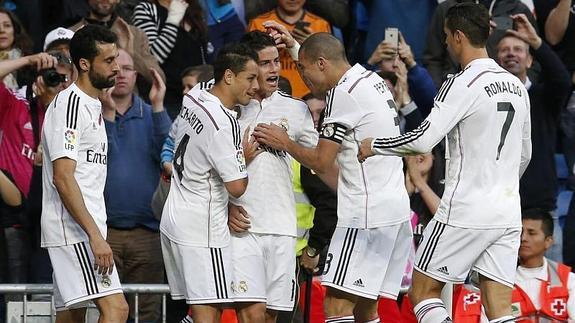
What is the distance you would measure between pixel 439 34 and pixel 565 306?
11.9 feet

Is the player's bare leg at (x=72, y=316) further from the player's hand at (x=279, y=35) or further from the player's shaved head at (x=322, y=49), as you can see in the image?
the player's hand at (x=279, y=35)

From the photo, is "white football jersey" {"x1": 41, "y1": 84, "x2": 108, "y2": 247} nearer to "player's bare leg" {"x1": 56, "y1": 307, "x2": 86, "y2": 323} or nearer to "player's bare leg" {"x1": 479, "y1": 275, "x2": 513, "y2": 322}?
"player's bare leg" {"x1": 56, "y1": 307, "x2": 86, "y2": 323}

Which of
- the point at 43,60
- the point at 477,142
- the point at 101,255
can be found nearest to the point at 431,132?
the point at 477,142

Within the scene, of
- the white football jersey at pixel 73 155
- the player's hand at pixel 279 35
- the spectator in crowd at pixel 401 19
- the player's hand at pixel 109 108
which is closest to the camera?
the white football jersey at pixel 73 155

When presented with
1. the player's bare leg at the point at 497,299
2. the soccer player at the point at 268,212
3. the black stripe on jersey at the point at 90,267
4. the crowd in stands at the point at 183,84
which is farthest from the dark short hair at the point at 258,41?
the player's bare leg at the point at 497,299

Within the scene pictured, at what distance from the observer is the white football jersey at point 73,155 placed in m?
10.2

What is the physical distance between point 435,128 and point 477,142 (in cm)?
32

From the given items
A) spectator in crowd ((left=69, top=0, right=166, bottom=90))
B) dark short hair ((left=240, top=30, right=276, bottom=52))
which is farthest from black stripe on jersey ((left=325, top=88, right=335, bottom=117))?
spectator in crowd ((left=69, top=0, right=166, bottom=90))

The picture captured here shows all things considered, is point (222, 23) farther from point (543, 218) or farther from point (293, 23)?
point (543, 218)

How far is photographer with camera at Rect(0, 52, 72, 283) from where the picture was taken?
11781 millimetres

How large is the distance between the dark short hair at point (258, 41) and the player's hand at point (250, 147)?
658 mm

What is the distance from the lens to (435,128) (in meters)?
9.98

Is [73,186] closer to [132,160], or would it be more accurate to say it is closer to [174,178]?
[174,178]

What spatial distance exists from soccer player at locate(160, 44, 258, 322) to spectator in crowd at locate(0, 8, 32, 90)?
10.5 ft
